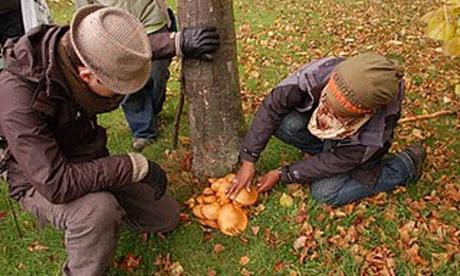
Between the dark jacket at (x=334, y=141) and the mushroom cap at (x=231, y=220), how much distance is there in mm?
341

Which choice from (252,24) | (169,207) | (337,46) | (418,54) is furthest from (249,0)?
(169,207)

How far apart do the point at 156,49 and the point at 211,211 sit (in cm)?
101

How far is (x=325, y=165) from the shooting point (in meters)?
3.37

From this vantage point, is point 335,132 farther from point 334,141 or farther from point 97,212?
point 97,212

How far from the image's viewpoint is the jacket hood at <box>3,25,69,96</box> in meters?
2.47

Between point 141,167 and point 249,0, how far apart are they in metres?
7.76

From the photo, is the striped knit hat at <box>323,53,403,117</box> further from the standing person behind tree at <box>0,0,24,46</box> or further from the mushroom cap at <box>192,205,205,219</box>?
the standing person behind tree at <box>0,0,24,46</box>

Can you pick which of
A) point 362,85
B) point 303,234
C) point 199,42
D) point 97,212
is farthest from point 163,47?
point 303,234

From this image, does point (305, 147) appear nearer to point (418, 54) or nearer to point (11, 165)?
point (11, 165)

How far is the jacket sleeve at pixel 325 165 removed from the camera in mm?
3293

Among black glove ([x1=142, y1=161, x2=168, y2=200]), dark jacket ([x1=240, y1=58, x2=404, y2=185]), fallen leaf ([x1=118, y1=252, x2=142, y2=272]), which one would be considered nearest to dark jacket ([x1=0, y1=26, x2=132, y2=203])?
black glove ([x1=142, y1=161, x2=168, y2=200])

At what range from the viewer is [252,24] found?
817 centimetres

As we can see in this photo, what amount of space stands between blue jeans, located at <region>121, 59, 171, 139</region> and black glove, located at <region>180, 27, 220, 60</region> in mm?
935

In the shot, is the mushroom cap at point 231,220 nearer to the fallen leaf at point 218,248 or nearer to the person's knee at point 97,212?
the fallen leaf at point 218,248
